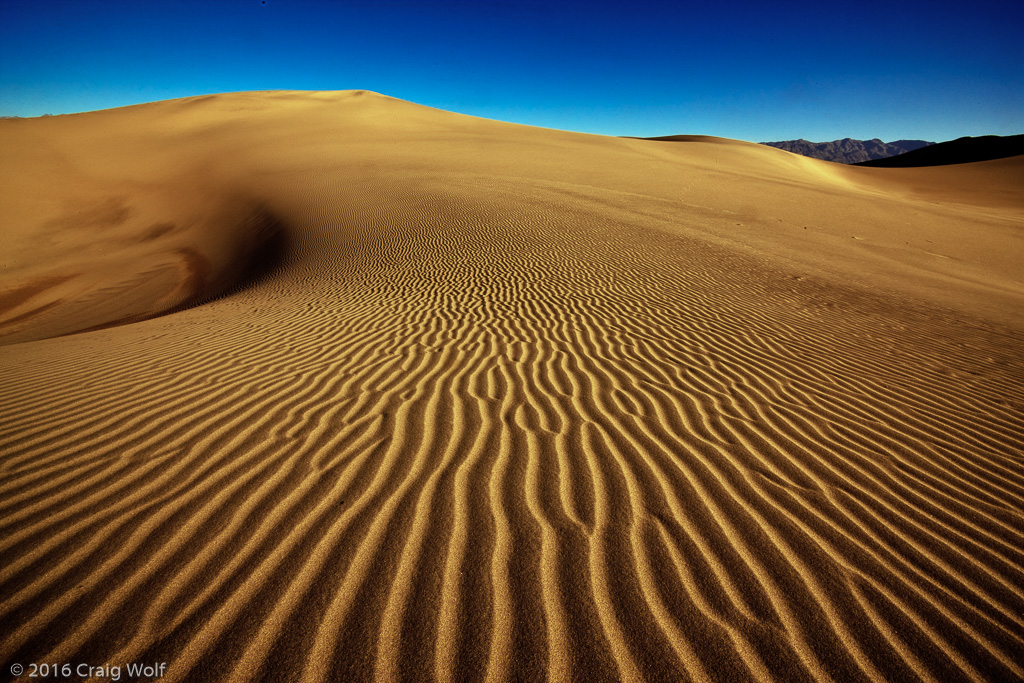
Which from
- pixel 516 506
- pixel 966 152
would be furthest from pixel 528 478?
pixel 966 152

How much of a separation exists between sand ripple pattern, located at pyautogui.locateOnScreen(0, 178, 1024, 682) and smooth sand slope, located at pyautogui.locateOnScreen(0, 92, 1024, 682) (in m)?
0.02

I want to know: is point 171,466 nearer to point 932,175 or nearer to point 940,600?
point 940,600

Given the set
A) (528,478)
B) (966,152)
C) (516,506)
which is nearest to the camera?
(516,506)

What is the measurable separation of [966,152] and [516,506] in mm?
78754

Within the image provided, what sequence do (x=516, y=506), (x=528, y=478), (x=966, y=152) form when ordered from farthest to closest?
(x=966, y=152) < (x=528, y=478) < (x=516, y=506)

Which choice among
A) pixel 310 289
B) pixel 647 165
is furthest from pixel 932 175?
pixel 310 289

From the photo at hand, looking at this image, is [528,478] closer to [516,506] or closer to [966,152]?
[516,506]

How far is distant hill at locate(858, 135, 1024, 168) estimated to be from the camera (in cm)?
5134

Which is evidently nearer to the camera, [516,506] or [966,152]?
[516,506]

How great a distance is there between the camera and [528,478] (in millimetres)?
2957

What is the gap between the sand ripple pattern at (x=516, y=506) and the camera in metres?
1.90

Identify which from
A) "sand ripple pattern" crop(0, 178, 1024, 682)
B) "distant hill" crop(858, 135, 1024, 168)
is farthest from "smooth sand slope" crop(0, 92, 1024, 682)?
"distant hill" crop(858, 135, 1024, 168)

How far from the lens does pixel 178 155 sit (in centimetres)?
2809

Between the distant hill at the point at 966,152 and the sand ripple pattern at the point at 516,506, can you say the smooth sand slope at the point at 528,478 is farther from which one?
the distant hill at the point at 966,152
